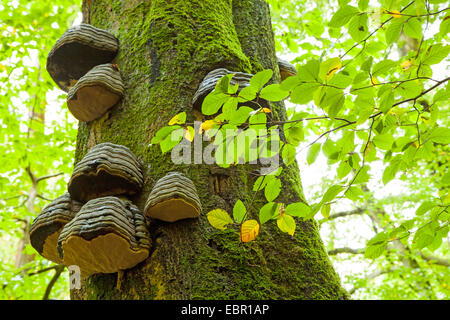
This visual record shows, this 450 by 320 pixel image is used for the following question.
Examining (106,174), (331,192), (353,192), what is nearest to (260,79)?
(331,192)

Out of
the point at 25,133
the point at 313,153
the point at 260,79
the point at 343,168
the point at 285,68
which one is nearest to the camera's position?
the point at 260,79

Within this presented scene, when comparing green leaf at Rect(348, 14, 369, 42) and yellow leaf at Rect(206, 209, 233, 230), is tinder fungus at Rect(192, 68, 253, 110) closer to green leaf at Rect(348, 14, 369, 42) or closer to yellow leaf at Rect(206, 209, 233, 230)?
green leaf at Rect(348, 14, 369, 42)

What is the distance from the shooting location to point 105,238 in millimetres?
1518

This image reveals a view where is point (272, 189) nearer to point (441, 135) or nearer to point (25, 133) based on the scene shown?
point (441, 135)

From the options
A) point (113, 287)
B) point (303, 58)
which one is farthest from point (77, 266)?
point (303, 58)

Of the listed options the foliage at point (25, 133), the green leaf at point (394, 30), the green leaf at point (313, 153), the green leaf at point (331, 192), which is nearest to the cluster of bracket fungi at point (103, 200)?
the green leaf at point (313, 153)

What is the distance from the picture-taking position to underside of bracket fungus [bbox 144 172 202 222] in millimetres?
1614

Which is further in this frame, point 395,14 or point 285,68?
point 285,68

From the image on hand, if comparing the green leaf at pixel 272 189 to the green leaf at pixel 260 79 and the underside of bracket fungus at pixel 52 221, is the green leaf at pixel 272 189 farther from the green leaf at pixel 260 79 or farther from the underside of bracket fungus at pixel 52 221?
the underside of bracket fungus at pixel 52 221

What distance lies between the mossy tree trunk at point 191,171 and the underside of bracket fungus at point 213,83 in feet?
0.31

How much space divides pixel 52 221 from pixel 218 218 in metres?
→ 0.84

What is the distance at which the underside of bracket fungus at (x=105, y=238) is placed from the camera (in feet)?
4.99

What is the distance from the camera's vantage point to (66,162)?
771 centimetres
